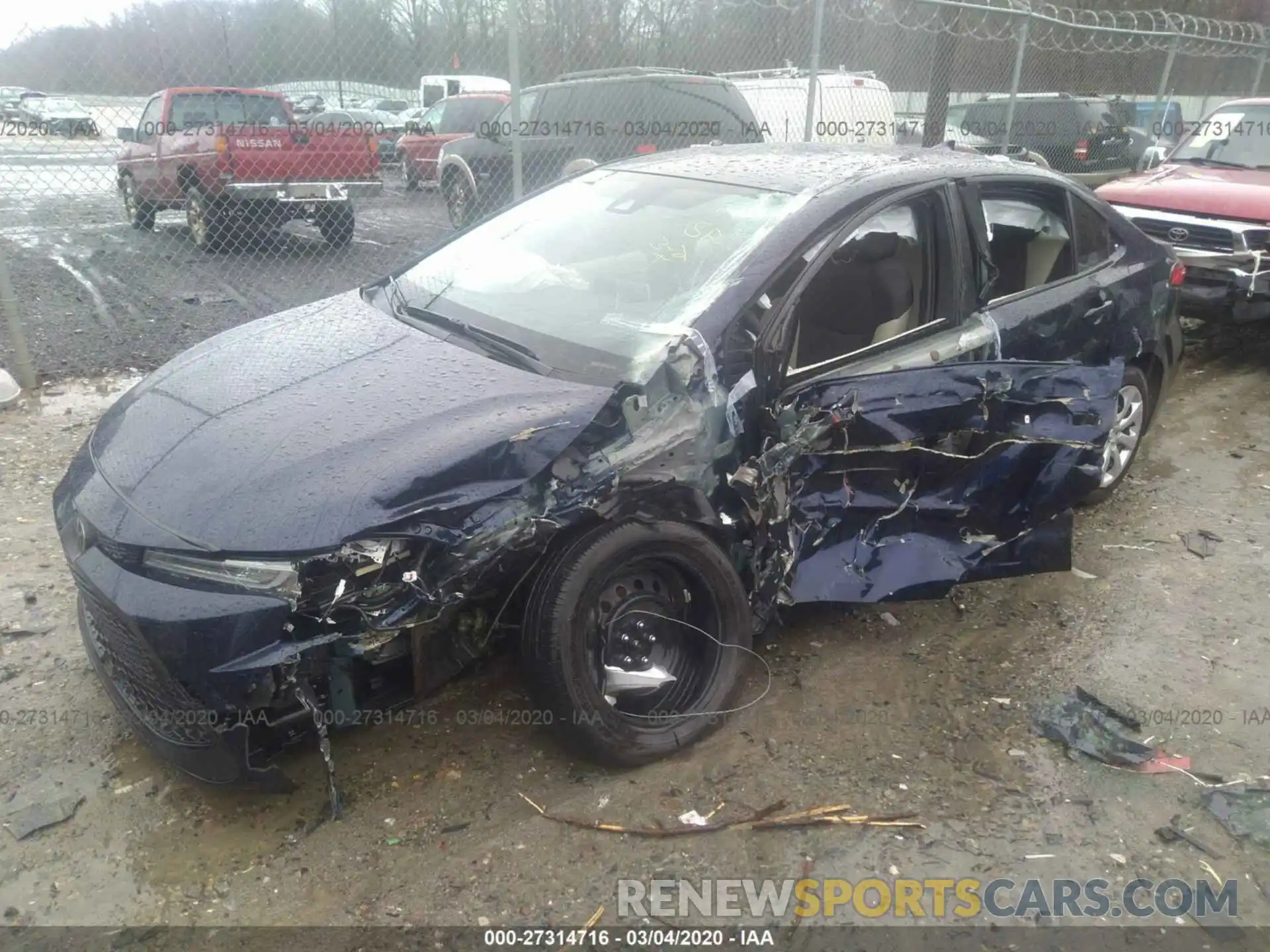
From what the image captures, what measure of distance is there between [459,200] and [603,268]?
5826 mm

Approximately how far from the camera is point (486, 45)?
25.3 ft

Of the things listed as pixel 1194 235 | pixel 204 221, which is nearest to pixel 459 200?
pixel 204 221

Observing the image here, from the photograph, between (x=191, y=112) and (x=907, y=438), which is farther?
(x=191, y=112)

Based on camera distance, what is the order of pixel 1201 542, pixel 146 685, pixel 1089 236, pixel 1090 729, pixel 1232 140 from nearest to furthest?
pixel 146 685
pixel 1090 729
pixel 1089 236
pixel 1201 542
pixel 1232 140

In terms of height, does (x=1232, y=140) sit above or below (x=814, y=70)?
below

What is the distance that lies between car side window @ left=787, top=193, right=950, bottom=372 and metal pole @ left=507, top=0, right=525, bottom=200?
2811 millimetres

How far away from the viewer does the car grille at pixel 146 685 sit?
2268 millimetres

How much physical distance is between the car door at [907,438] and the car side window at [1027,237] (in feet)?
1.16

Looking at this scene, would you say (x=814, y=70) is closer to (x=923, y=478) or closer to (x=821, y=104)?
(x=821, y=104)

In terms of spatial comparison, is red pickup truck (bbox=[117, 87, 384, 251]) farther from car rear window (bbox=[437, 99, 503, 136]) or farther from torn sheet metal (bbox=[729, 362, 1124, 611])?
torn sheet metal (bbox=[729, 362, 1124, 611])

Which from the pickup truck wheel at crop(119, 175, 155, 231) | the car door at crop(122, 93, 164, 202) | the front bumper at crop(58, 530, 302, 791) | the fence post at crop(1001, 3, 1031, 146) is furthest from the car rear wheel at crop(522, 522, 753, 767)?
the fence post at crop(1001, 3, 1031, 146)

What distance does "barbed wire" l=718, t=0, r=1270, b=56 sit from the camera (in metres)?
8.32

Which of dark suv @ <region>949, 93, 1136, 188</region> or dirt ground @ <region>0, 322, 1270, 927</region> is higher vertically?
dark suv @ <region>949, 93, 1136, 188</region>

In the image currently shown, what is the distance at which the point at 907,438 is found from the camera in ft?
10.1
